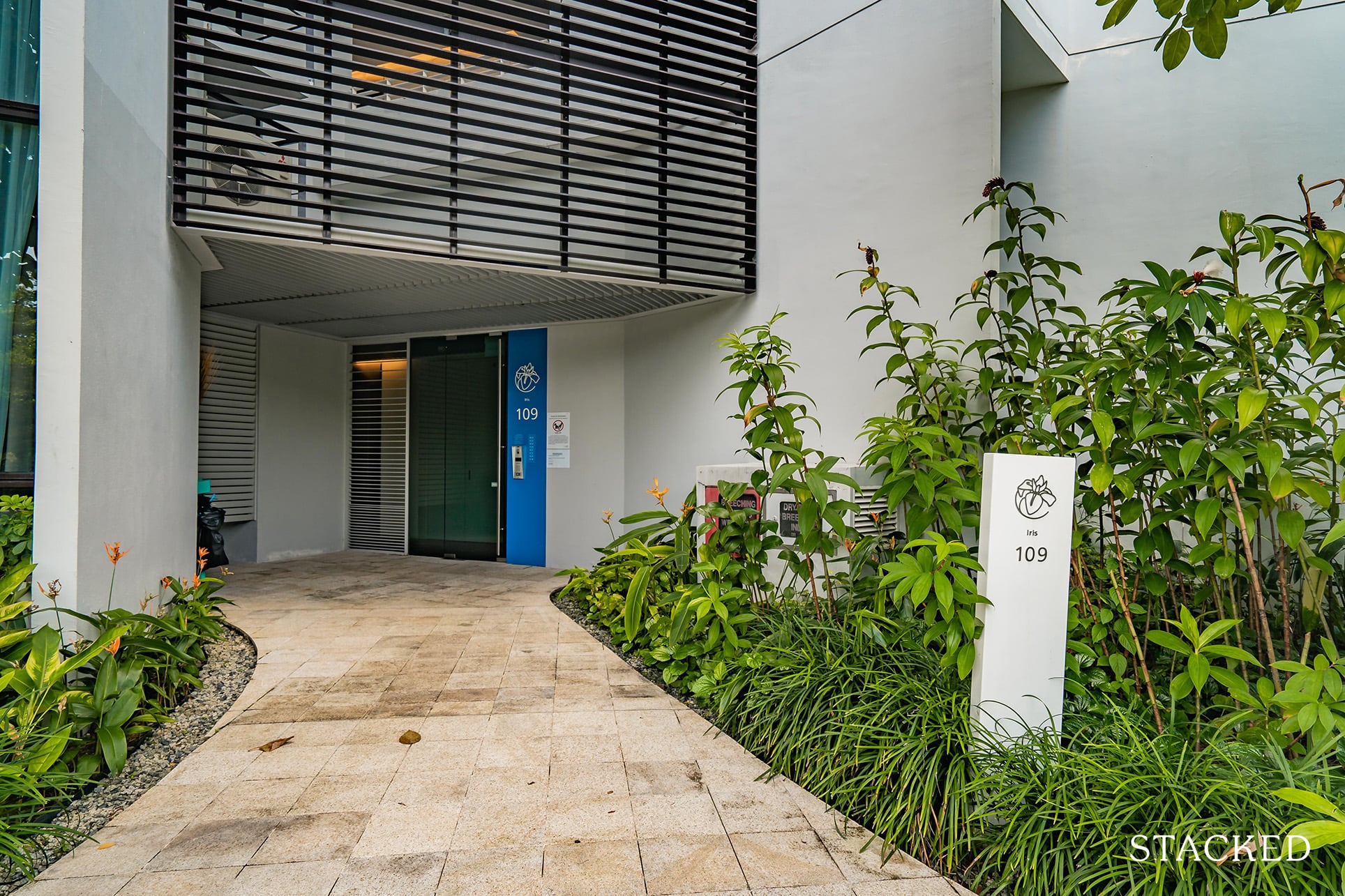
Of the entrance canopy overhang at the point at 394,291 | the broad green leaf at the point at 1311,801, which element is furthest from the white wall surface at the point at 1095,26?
the broad green leaf at the point at 1311,801

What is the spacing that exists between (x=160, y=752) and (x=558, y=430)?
15.8 feet

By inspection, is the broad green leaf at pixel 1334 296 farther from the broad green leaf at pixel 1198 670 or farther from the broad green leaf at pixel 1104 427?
the broad green leaf at pixel 1198 670

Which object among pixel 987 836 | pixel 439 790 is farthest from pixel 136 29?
pixel 987 836

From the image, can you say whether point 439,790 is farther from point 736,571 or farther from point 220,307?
point 220,307

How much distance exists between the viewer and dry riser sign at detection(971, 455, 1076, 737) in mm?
2262

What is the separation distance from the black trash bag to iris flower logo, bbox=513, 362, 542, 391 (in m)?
3.12

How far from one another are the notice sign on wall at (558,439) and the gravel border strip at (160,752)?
351 centimetres

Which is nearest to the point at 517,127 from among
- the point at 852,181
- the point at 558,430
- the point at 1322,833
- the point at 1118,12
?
the point at 852,181

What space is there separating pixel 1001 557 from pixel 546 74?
14.7ft

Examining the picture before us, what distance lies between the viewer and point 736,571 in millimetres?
3590

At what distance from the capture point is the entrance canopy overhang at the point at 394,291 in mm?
5070

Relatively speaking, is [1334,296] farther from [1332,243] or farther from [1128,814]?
[1128,814]

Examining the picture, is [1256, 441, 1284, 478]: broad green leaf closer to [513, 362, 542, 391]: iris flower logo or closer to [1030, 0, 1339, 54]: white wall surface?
[1030, 0, 1339, 54]: white wall surface

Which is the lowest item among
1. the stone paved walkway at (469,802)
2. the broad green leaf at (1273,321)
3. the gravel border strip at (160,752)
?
the stone paved walkway at (469,802)
